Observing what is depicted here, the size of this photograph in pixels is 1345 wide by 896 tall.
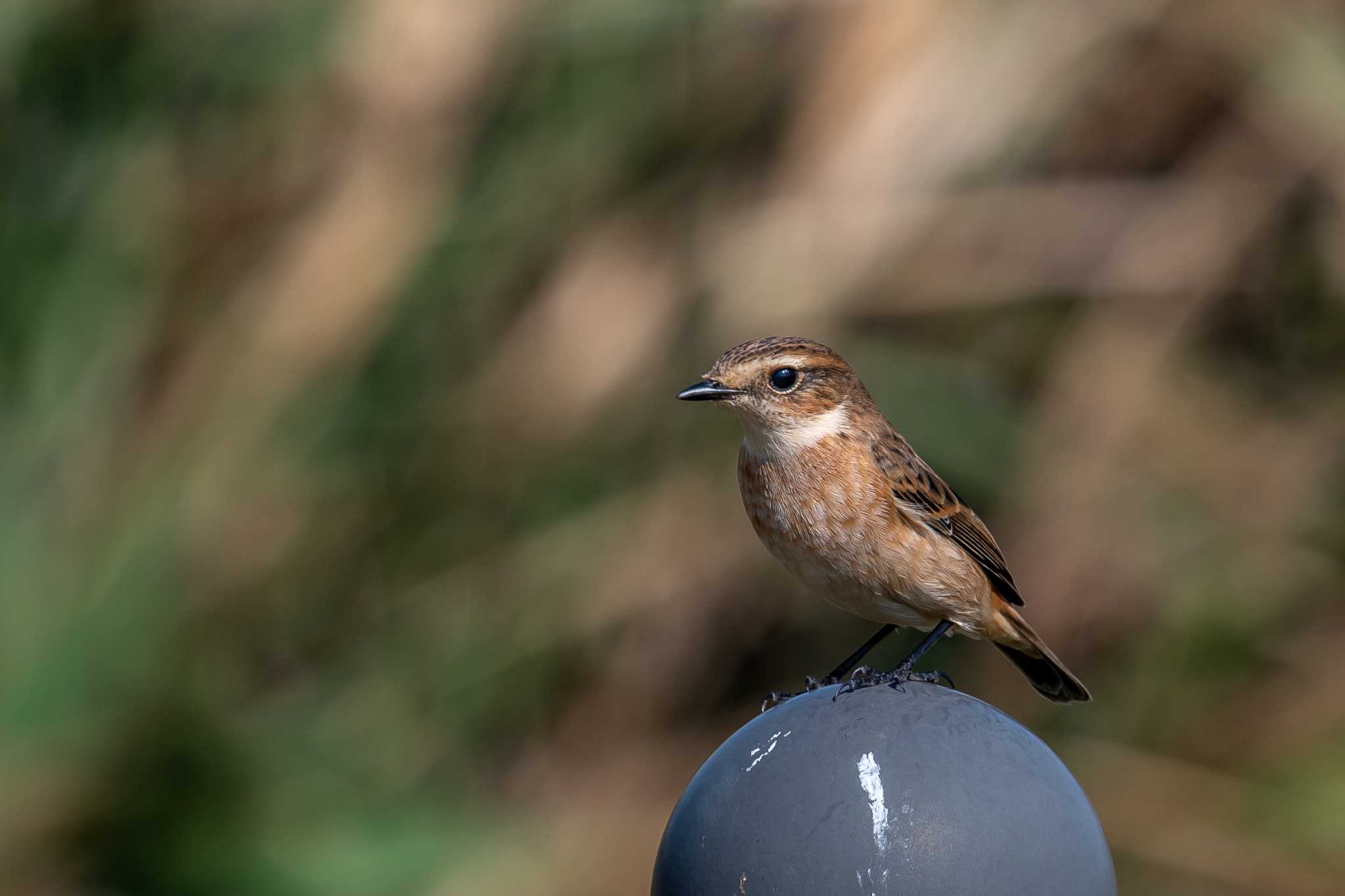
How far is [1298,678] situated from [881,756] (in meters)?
5.41

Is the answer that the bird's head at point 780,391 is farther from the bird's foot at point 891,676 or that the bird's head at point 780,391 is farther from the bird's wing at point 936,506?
the bird's foot at point 891,676

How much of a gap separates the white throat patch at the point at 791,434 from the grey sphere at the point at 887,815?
1.72 metres

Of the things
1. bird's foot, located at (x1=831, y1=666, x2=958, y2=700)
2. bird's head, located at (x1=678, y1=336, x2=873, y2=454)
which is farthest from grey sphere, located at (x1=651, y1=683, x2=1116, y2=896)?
bird's head, located at (x1=678, y1=336, x2=873, y2=454)

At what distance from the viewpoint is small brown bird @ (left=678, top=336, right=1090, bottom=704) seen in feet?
12.9

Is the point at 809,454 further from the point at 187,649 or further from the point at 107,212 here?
the point at 107,212

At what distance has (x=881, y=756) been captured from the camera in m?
2.31

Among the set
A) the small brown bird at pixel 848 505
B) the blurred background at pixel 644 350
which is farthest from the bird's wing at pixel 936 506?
the blurred background at pixel 644 350

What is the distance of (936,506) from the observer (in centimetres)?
432

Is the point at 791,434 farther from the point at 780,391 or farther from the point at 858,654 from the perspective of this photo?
the point at 858,654

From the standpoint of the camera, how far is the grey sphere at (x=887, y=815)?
2.20 meters

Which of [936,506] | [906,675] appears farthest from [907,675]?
[936,506]

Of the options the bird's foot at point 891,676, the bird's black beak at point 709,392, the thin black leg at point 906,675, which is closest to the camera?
the thin black leg at point 906,675

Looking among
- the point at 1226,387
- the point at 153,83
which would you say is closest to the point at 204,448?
the point at 153,83

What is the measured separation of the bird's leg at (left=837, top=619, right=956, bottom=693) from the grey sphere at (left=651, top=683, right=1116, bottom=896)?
167mm
